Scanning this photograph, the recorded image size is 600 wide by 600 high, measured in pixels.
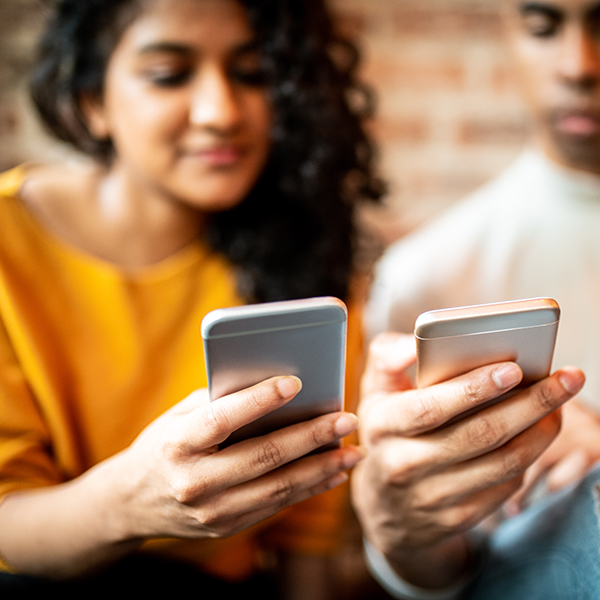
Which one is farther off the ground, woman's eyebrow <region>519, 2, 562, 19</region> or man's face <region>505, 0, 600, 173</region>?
woman's eyebrow <region>519, 2, 562, 19</region>

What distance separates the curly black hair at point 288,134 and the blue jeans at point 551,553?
44 centimetres

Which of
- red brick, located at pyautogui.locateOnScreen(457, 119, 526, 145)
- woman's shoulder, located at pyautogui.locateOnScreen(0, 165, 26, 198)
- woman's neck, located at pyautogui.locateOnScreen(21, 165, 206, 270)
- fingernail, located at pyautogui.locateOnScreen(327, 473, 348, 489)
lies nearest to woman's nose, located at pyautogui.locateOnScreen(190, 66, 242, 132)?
woman's neck, located at pyautogui.locateOnScreen(21, 165, 206, 270)

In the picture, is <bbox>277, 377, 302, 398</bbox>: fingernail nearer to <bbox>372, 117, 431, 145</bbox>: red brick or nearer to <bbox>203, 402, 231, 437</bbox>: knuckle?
<bbox>203, 402, 231, 437</bbox>: knuckle

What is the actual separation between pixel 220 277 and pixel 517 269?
1.75 feet

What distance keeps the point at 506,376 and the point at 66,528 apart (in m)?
0.46

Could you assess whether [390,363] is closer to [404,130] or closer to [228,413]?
[228,413]

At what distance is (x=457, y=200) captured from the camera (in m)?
1.48

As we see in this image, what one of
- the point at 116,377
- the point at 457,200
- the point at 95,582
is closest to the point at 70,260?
the point at 116,377

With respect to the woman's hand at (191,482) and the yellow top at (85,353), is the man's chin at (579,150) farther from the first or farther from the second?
the woman's hand at (191,482)

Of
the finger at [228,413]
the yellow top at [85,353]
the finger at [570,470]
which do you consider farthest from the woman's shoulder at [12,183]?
the finger at [570,470]

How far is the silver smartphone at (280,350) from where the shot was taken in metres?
0.40

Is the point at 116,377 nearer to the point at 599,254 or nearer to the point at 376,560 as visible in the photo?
the point at 376,560

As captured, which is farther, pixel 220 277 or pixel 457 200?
pixel 457 200

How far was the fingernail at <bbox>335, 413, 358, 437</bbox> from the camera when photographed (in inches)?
18.5
